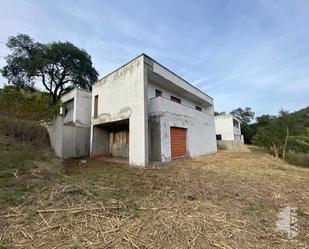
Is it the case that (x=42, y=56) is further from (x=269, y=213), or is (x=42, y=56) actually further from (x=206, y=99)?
(x=269, y=213)

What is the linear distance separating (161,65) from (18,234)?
10175 mm

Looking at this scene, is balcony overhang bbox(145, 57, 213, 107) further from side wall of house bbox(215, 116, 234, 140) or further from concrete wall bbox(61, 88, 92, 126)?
side wall of house bbox(215, 116, 234, 140)

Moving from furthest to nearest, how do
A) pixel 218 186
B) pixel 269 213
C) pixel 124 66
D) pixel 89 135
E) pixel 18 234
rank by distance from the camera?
1. pixel 89 135
2. pixel 124 66
3. pixel 218 186
4. pixel 269 213
5. pixel 18 234

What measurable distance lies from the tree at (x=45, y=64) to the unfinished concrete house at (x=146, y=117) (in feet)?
39.3

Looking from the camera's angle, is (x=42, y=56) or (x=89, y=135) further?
(x=42, y=56)

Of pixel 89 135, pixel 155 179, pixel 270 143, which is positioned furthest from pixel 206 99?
pixel 155 179

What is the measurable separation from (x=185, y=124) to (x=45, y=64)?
60.9ft

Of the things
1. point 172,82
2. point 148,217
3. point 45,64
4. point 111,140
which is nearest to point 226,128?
point 172,82

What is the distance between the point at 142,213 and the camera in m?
3.55

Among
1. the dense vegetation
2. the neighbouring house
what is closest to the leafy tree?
the dense vegetation

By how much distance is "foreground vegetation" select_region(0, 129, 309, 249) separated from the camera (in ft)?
8.86

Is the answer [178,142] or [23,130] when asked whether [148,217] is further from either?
[23,130]

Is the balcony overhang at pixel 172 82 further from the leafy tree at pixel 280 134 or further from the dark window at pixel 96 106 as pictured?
the leafy tree at pixel 280 134

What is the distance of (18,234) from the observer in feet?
9.11
